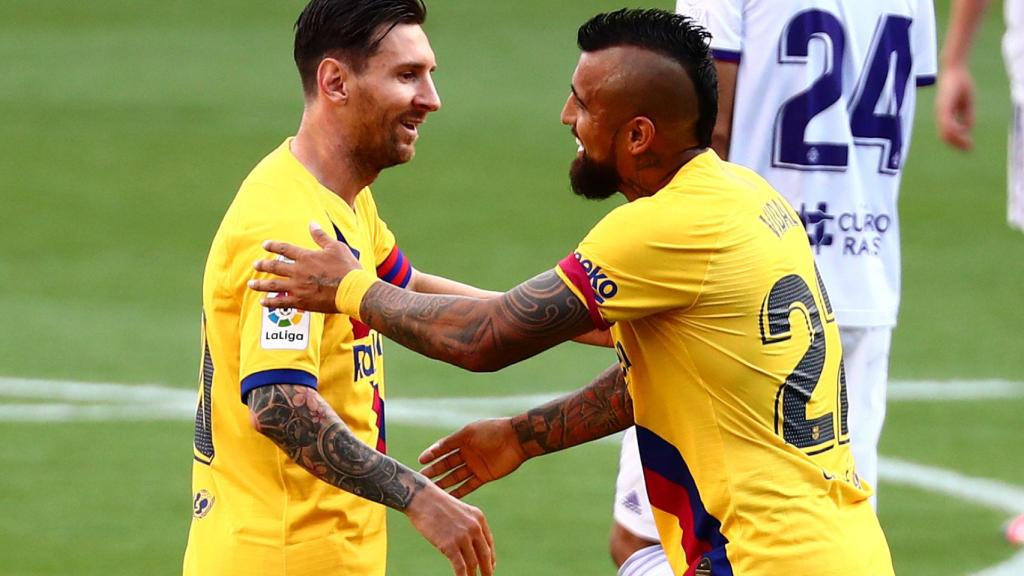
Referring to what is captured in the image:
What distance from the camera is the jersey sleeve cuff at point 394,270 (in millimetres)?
5453

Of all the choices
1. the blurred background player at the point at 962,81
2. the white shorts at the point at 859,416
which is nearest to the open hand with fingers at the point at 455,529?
the white shorts at the point at 859,416

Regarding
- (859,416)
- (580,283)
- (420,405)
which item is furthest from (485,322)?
(420,405)

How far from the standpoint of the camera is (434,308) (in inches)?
183

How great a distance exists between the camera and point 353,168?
5.00 meters

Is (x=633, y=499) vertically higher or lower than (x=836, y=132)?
lower

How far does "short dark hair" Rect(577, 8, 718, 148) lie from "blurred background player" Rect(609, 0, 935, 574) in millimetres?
1168

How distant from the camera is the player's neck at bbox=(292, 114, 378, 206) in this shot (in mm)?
4953

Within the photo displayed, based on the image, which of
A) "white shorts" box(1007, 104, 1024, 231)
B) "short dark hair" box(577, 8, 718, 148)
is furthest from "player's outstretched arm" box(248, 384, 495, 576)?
"white shorts" box(1007, 104, 1024, 231)

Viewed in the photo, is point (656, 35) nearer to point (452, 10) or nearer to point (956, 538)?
point (956, 538)

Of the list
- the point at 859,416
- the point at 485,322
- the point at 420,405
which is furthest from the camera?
the point at 420,405

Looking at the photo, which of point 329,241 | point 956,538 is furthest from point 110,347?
point 329,241

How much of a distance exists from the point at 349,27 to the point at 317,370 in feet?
3.10

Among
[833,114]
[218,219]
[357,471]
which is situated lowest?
[357,471]

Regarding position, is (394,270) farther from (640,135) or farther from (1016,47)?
(1016,47)
